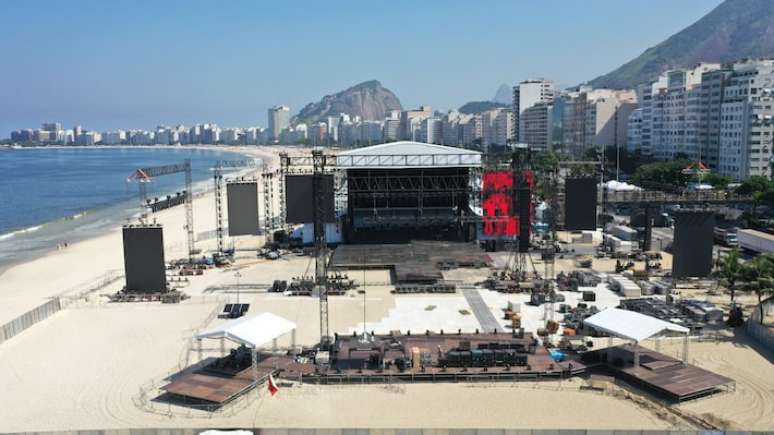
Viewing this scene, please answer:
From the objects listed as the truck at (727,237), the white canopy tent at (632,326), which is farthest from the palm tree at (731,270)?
the truck at (727,237)

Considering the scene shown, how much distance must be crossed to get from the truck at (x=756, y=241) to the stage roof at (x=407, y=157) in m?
20.0

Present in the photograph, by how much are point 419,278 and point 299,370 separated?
1551 cm

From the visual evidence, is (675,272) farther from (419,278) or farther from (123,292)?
(123,292)

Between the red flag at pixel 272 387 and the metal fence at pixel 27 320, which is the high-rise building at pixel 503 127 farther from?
the red flag at pixel 272 387

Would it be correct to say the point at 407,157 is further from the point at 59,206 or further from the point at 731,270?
the point at 59,206

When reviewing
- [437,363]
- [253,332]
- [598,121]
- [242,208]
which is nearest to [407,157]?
[242,208]

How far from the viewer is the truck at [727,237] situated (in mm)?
49156

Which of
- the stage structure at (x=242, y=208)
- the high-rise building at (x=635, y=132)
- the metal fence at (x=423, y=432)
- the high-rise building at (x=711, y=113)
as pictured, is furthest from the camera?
the high-rise building at (x=635, y=132)

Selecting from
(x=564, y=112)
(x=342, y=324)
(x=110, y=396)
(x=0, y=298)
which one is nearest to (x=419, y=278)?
(x=342, y=324)

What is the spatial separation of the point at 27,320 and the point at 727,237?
159 feet

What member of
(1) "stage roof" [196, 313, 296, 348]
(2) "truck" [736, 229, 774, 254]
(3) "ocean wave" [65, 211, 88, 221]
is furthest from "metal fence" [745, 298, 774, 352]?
(3) "ocean wave" [65, 211, 88, 221]

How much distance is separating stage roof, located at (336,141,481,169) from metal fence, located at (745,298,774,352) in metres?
23.4

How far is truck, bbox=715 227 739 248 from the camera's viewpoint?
49.2 m

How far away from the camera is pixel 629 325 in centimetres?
2480
